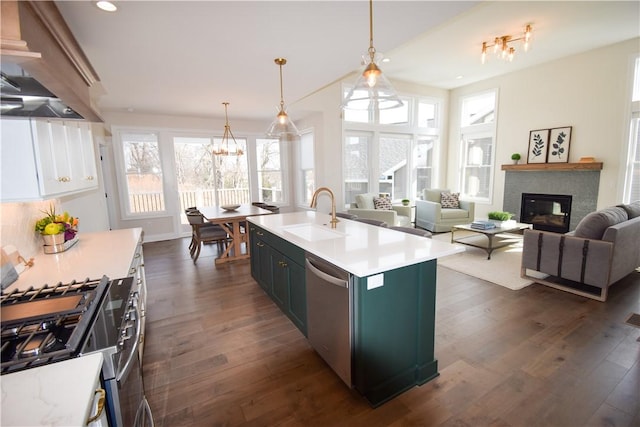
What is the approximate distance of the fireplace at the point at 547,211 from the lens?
5500 mm

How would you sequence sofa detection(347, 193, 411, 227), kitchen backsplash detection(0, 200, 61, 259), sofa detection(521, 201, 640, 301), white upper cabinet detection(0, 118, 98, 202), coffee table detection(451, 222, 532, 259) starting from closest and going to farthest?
white upper cabinet detection(0, 118, 98, 202), kitchen backsplash detection(0, 200, 61, 259), sofa detection(521, 201, 640, 301), coffee table detection(451, 222, 532, 259), sofa detection(347, 193, 411, 227)

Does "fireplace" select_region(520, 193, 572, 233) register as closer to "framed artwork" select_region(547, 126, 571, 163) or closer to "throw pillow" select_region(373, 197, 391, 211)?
"framed artwork" select_region(547, 126, 571, 163)

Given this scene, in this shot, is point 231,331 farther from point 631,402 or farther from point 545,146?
point 545,146

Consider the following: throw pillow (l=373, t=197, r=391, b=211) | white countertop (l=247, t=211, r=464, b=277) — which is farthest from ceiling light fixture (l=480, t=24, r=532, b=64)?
white countertop (l=247, t=211, r=464, b=277)

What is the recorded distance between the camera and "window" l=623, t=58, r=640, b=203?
15.0 feet

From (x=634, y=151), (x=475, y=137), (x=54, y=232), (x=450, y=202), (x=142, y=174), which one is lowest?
(x=450, y=202)

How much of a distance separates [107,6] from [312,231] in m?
2.36

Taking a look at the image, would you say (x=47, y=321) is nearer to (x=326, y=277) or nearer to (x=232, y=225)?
(x=326, y=277)

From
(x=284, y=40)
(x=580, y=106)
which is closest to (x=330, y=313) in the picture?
(x=284, y=40)

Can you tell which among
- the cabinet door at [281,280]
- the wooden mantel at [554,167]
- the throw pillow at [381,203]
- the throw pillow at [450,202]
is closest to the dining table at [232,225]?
the cabinet door at [281,280]

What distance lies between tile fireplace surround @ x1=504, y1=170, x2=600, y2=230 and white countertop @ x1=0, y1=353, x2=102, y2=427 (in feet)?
23.0

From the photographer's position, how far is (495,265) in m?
4.07

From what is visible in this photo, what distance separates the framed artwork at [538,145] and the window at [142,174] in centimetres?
788

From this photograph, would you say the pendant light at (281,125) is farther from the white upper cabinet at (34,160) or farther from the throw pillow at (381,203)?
the throw pillow at (381,203)
